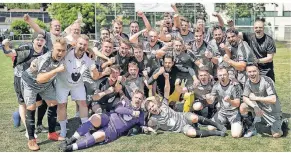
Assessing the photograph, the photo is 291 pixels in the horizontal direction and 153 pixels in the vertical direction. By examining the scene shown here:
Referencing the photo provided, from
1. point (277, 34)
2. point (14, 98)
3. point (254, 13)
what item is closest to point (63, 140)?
point (14, 98)

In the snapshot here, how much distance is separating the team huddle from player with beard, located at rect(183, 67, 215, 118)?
0.7 inches

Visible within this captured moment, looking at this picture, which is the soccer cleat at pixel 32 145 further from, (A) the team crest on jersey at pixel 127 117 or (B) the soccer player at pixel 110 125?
(A) the team crest on jersey at pixel 127 117

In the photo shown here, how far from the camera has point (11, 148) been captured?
6.07 meters

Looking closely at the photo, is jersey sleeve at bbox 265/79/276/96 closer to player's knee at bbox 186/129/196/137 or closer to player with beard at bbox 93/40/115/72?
player's knee at bbox 186/129/196/137

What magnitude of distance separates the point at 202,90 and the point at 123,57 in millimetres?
1571

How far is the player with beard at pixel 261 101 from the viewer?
6305 millimetres

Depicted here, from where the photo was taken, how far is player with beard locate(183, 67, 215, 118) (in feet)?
23.7

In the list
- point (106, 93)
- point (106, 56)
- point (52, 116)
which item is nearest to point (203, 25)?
point (106, 56)

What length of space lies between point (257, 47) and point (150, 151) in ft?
9.86

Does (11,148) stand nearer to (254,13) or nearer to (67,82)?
(67,82)

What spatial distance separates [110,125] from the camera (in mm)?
6336

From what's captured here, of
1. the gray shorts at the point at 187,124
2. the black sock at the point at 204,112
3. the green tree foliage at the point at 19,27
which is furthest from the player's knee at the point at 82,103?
the green tree foliage at the point at 19,27

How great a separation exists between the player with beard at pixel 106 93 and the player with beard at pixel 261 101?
2145 millimetres

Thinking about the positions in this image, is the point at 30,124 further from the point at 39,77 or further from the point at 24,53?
the point at 24,53
